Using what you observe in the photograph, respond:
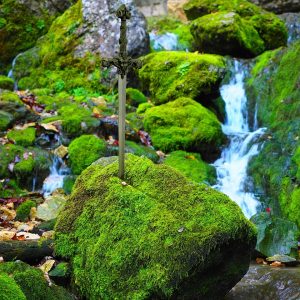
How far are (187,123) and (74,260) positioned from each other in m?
5.20

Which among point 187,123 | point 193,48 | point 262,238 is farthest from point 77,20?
point 262,238

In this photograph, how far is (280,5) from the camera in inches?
675

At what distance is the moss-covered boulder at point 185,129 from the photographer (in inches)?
339

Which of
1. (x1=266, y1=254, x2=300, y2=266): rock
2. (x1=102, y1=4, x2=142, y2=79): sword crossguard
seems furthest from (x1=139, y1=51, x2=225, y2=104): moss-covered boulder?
(x1=102, y1=4, x2=142, y2=79): sword crossguard

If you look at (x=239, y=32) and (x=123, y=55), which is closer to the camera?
(x=123, y=55)

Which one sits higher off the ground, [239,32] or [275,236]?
[239,32]

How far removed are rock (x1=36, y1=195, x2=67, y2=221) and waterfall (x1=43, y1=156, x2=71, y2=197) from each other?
59 cm

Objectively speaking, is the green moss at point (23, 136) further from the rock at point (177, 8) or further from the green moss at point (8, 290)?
the rock at point (177, 8)

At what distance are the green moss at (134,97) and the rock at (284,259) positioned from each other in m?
5.95

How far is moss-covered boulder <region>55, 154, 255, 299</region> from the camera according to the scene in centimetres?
354

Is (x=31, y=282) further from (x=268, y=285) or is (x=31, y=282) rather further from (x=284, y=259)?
(x=284, y=259)

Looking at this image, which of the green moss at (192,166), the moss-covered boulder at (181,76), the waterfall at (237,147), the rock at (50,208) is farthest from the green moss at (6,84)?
the rock at (50,208)

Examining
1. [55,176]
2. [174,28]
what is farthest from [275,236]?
[174,28]

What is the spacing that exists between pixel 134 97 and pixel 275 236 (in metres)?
5.74
